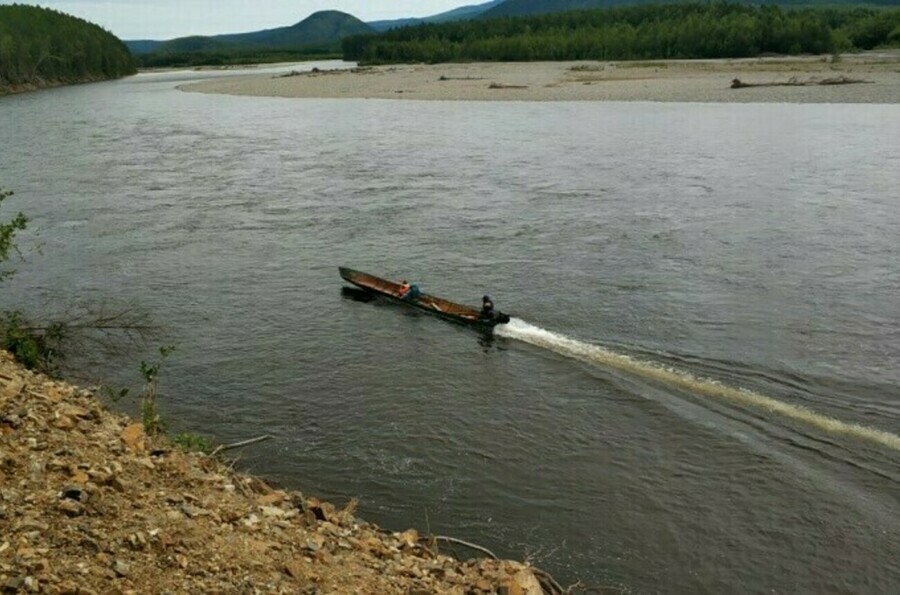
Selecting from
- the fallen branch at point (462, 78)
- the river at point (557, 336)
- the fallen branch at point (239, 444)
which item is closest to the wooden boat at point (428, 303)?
the river at point (557, 336)

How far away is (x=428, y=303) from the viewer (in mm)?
27859

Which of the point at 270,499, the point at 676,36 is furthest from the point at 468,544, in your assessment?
the point at 676,36

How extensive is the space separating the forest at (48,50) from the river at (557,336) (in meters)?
109

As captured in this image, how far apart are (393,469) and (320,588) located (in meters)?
6.85

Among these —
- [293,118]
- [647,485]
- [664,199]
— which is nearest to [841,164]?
[664,199]

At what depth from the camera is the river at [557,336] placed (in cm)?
1592

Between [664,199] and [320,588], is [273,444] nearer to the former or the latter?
[320,588]

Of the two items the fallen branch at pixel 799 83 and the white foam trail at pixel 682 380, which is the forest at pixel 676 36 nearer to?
the fallen branch at pixel 799 83

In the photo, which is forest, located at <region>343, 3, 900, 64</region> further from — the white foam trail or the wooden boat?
the white foam trail

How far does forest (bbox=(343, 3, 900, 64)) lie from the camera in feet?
433

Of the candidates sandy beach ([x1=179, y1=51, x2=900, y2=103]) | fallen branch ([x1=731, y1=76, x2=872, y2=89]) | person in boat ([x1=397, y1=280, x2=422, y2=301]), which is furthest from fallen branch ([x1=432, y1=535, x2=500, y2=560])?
fallen branch ([x1=731, y1=76, x2=872, y2=89])

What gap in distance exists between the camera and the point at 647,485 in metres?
17.0

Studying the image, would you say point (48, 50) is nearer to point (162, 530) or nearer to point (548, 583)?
point (162, 530)

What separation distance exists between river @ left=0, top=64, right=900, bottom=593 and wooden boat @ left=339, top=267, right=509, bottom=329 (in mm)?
484
